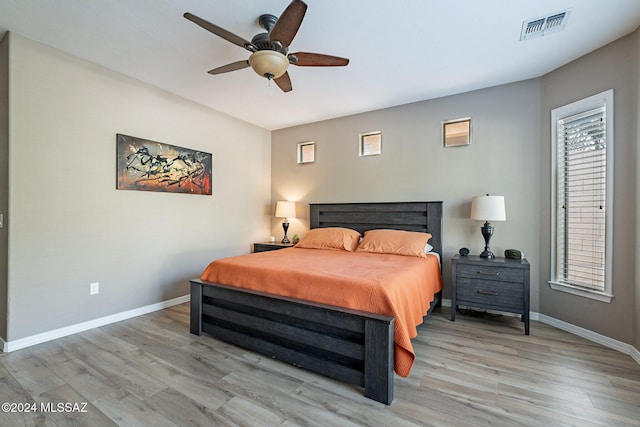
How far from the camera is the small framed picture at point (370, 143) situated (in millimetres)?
4301

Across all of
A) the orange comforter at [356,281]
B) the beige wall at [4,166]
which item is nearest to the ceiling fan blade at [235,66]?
the orange comforter at [356,281]

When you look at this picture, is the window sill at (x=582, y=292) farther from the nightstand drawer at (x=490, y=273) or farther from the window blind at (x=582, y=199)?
the nightstand drawer at (x=490, y=273)

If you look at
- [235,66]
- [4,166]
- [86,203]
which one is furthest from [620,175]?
[4,166]

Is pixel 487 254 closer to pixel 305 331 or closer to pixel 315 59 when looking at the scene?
pixel 305 331

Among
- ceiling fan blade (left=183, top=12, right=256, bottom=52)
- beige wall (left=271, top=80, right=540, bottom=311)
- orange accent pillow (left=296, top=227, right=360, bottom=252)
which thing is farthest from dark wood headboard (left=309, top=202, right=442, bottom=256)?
ceiling fan blade (left=183, top=12, right=256, bottom=52)

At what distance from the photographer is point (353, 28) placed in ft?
7.86

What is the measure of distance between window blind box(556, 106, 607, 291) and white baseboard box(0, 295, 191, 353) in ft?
15.0

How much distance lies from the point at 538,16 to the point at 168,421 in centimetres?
379

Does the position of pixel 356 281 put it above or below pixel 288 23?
below

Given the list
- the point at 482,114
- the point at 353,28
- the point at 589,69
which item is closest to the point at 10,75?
the point at 353,28

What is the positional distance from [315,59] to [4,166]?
286 centimetres

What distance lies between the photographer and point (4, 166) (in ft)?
8.33

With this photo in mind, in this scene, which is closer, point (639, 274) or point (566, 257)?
point (639, 274)

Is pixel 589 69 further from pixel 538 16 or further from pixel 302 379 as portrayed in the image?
pixel 302 379
